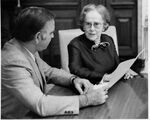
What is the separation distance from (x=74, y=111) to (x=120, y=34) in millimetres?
1893

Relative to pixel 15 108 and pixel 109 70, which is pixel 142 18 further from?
pixel 15 108

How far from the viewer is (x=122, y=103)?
1.13 m

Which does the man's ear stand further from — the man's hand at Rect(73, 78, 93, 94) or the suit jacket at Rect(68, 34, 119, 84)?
the suit jacket at Rect(68, 34, 119, 84)

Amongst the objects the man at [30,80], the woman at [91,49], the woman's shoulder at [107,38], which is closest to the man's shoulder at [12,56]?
the man at [30,80]

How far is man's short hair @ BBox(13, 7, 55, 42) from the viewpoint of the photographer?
1.12 m

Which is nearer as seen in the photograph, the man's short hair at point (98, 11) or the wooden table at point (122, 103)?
the wooden table at point (122, 103)

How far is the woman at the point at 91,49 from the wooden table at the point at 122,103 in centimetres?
22

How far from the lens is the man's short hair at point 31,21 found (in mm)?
1119

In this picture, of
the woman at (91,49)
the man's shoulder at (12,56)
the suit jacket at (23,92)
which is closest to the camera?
the suit jacket at (23,92)

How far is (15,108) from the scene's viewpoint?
46.4 inches

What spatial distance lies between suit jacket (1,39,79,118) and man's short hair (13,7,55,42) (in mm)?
64

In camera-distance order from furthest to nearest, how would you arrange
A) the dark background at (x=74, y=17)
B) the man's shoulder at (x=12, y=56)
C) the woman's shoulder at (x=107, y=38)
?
the dark background at (x=74, y=17) → the woman's shoulder at (x=107, y=38) → the man's shoulder at (x=12, y=56)

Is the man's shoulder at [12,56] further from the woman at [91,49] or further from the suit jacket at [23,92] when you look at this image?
the woman at [91,49]

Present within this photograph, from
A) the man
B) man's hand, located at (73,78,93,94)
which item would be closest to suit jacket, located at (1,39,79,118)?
the man
